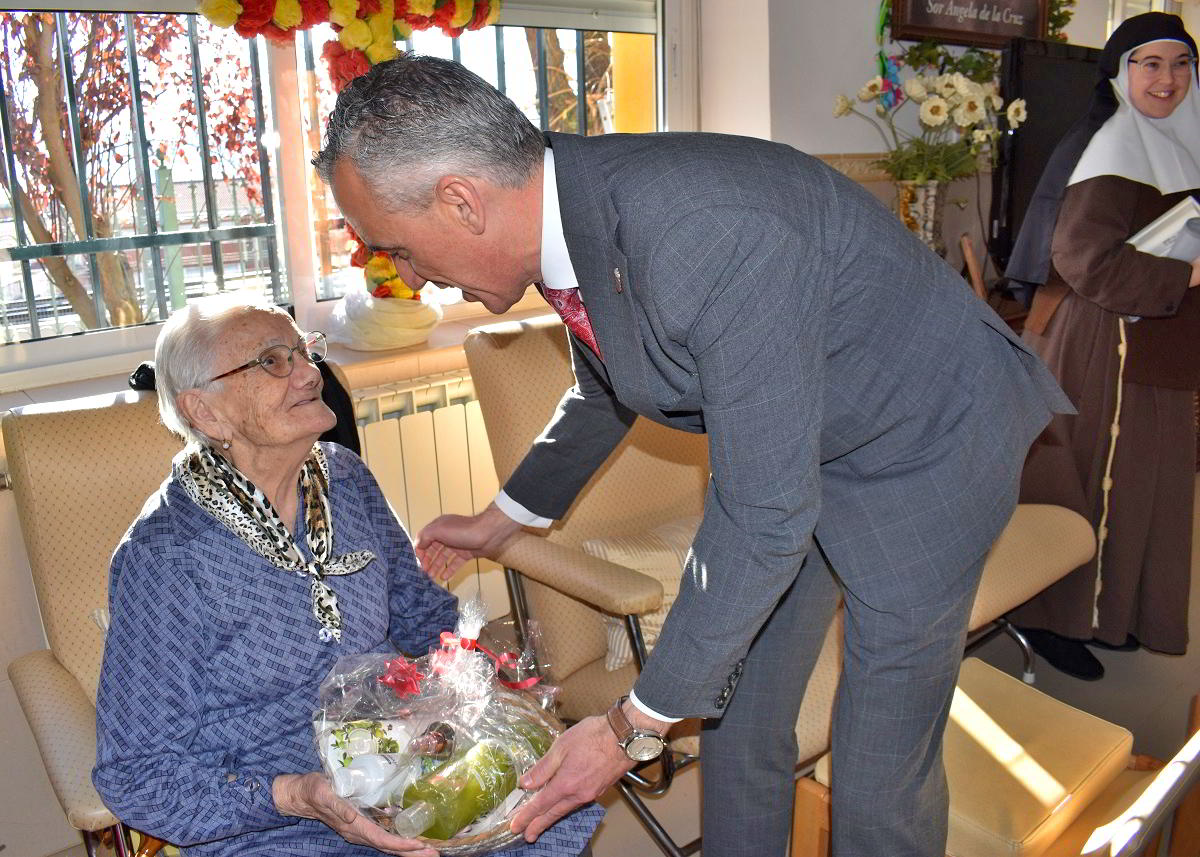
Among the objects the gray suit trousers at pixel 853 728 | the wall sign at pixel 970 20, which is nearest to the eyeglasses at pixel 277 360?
the gray suit trousers at pixel 853 728

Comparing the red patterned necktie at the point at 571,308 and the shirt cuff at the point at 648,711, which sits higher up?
the red patterned necktie at the point at 571,308

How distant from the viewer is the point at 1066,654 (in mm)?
2863

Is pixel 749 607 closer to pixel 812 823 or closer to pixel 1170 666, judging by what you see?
pixel 812 823

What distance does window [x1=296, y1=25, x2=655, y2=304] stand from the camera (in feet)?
9.13

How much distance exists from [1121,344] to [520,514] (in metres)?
1.82

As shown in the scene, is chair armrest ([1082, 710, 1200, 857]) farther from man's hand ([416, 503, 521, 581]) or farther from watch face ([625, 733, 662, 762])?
man's hand ([416, 503, 521, 581])

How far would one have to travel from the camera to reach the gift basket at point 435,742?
1.24 m

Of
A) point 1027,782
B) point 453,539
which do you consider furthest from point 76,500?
Answer: point 1027,782

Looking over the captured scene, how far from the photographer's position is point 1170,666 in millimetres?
2877

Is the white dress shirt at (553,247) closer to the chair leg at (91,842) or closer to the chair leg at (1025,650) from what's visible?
the chair leg at (91,842)

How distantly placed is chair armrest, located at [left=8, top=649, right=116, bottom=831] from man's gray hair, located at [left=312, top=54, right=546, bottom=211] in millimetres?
908

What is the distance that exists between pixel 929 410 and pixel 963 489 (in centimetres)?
11

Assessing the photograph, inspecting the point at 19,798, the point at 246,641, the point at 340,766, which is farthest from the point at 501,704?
the point at 19,798

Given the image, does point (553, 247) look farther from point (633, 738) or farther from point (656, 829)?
point (656, 829)
